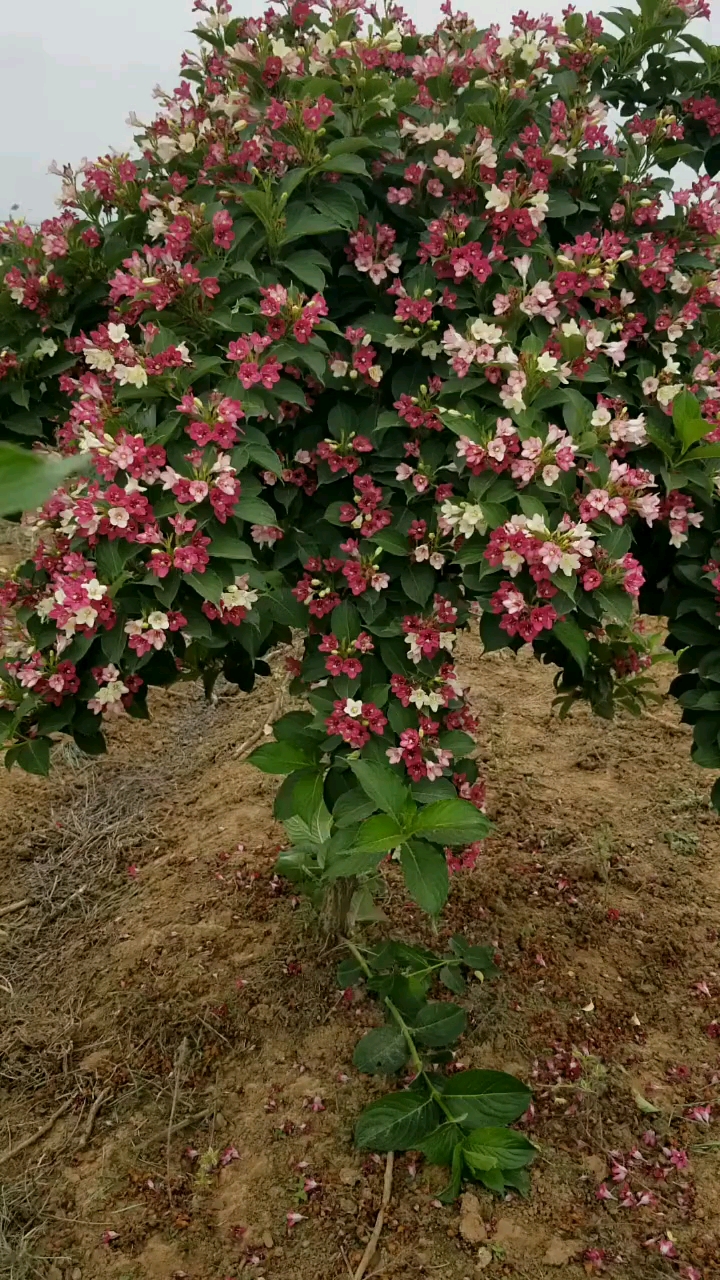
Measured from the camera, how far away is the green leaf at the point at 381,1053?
1.74 meters

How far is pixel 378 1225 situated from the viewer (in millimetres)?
1640

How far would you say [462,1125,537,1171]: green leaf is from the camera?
63.5 inches

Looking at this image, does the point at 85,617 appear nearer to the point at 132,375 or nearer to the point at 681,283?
the point at 132,375

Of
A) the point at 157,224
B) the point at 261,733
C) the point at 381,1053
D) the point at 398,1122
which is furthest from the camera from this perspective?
the point at 261,733

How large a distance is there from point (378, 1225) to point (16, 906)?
4.24ft

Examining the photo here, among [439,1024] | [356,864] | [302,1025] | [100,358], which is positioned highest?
[100,358]

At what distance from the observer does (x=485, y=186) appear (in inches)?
53.8

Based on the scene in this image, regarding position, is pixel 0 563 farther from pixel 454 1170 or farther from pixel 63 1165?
pixel 454 1170

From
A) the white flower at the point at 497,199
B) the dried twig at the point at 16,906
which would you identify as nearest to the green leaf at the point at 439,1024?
the dried twig at the point at 16,906

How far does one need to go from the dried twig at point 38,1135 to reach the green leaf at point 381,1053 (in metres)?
0.64

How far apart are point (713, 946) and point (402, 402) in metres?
1.60

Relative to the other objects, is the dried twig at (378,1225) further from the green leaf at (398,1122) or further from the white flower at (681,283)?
the white flower at (681,283)

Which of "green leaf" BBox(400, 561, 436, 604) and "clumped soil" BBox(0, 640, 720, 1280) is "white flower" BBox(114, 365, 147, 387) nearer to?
"green leaf" BBox(400, 561, 436, 604)

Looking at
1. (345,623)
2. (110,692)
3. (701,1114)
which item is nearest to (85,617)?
(110,692)
